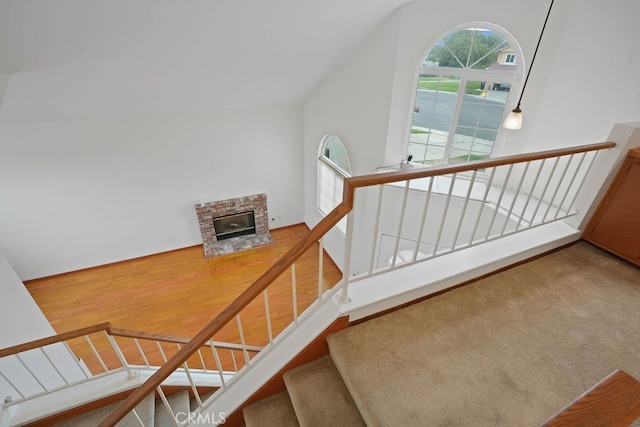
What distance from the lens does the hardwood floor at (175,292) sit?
4477 millimetres

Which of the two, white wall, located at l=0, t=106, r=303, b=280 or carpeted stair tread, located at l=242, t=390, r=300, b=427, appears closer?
carpeted stair tread, located at l=242, t=390, r=300, b=427

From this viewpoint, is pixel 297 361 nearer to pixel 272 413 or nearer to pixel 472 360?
pixel 272 413

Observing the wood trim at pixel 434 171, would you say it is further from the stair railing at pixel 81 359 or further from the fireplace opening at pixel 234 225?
the fireplace opening at pixel 234 225

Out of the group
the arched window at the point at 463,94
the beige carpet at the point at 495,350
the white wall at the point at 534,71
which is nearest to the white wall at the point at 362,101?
the white wall at the point at 534,71

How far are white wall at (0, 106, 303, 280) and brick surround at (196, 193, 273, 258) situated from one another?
0.17 metres

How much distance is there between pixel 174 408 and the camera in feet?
8.45

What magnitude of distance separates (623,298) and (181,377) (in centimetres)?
360

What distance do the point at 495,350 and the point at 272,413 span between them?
1.24 meters

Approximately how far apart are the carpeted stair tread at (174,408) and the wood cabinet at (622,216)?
3.68m

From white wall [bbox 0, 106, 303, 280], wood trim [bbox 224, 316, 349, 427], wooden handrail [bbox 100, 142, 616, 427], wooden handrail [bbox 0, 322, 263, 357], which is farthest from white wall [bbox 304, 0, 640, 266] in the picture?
wooden handrail [bbox 0, 322, 263, 357]

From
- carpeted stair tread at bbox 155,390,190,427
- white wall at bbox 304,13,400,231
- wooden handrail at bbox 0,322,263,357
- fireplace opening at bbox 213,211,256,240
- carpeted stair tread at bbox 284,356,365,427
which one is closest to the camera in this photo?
carpeted stair tread at bbox 284,356,365,427

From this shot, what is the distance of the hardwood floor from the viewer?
4.48 meters

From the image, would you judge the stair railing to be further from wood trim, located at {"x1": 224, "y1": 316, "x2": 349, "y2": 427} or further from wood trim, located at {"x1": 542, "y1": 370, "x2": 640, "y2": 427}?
wood trim, located at {"x1": 542, "y1": 370, "x2": 640, "y2": 427}

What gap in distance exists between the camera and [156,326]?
443 centimetres
